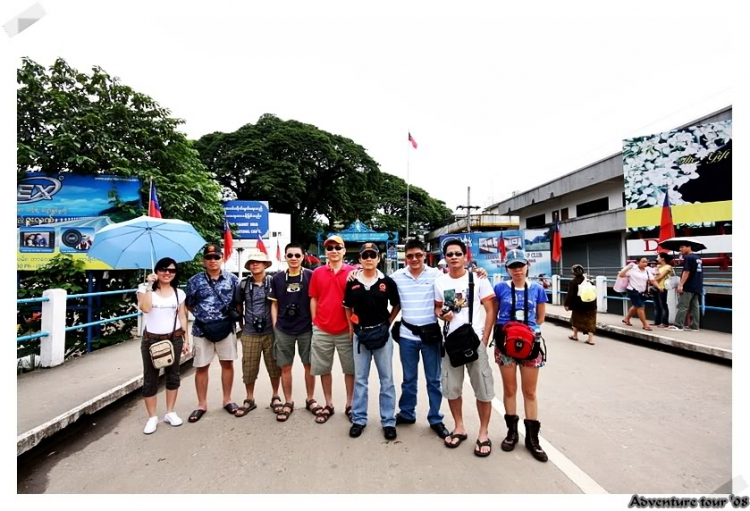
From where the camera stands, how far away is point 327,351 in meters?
3.65

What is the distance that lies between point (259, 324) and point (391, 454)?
74.9 inches

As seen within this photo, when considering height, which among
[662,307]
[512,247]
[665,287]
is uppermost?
[512,247]

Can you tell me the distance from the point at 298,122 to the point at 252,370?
2693cm

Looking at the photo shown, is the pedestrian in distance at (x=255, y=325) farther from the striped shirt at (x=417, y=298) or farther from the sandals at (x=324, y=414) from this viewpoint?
the striped shirt at (x=417, y=298)

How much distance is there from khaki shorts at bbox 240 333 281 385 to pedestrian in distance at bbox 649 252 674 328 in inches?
328

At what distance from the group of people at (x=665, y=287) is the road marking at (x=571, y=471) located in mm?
6435

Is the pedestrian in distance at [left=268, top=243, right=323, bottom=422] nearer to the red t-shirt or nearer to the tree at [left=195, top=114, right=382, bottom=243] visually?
the red t-shirt

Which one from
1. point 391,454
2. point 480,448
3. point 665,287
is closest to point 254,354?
point 391,454

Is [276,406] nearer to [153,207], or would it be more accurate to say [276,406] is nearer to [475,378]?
[475,378]

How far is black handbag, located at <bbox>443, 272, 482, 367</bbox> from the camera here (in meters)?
2.95

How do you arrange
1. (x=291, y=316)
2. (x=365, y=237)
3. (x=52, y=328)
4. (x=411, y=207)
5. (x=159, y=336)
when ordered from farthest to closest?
(x=411, y=207), (x=365, y=237), (x=52, y=328), (x=291, y=316), (x=159, y=336)

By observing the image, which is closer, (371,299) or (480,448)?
(480,448)

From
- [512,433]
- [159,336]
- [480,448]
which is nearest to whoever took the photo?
[480,448]

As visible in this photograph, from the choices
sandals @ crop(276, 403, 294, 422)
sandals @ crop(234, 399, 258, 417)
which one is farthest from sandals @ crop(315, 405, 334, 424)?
sandals @ crop(234, 399, 258, 417)
